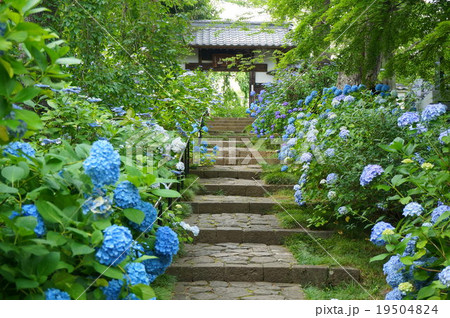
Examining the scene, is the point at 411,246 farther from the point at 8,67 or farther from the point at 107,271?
the point at 8,67

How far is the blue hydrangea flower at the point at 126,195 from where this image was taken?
2.02 m

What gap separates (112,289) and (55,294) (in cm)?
23

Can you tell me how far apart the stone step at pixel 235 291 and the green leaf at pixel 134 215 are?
69.2 inches

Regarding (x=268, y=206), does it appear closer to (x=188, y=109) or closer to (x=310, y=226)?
(x=310, y=226)

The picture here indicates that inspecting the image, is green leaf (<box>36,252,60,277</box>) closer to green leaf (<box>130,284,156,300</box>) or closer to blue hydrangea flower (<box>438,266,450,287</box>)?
green leaf (<box>130,284,156,300</box>)

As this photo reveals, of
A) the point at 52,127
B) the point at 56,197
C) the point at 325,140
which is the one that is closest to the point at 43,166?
the point at 56,197

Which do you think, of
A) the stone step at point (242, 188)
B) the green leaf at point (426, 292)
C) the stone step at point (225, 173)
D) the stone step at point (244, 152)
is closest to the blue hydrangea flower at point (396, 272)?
the green leaf at point (426, 292)

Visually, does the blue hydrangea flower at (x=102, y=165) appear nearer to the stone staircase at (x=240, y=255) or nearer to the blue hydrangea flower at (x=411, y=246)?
the blue hydrangea flower at (x=411, y=246)

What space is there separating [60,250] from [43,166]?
0.34m

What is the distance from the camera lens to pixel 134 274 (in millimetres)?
1913

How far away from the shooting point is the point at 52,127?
423 centimetres

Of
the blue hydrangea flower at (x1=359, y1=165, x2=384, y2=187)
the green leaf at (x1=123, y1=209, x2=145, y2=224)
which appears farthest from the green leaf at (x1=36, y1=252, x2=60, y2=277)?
the blue hydrangea flower at (x1=359, y1=165, x2=384, y2=187)

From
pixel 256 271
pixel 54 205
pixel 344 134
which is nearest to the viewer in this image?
pixel 54 205

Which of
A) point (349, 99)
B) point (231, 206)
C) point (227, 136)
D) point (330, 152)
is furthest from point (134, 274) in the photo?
point (227, 136)
